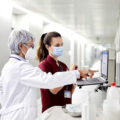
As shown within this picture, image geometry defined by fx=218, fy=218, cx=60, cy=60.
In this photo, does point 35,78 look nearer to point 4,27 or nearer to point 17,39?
point 17,39

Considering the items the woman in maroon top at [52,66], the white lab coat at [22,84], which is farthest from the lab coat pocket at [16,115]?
the woman in maroon top at [52,66]

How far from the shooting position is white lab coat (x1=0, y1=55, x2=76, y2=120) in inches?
60.5

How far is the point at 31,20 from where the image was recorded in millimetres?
6766

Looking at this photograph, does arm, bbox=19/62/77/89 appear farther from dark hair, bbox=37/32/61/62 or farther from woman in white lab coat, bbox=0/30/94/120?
dark hair, bbox=37/32/61/62

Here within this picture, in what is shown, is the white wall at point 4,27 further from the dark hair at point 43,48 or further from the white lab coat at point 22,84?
the white lab coat at point 22,84

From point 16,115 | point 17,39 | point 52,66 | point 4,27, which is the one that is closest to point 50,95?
point 52,66

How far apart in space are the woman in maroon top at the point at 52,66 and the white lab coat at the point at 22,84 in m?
0.34

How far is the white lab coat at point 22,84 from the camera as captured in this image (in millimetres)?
1537

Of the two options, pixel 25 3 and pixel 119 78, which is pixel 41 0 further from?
pixel 119 78

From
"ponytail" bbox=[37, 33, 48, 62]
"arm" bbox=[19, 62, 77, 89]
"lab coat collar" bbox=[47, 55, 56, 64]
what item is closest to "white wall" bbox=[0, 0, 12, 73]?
"ponytail" bbox=[37, 33, 48, 62]

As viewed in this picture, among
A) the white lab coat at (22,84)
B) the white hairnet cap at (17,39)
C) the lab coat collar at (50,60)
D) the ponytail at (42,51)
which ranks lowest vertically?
the white lab coat at (22,84)

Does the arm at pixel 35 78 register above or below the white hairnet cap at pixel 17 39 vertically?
below

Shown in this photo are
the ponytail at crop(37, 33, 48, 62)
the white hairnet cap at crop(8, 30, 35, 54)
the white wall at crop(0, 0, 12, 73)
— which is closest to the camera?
the white hairnet cap at crop(8, 30, 35, 54)

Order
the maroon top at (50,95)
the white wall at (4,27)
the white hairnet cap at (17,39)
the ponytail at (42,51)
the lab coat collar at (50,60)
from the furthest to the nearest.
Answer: the white wall at (4,27)
the ponytail at (42,51)
the lab coat collar at (50,60)
the maroon top at (50,95)
the white hairnet cap at (17,39)
